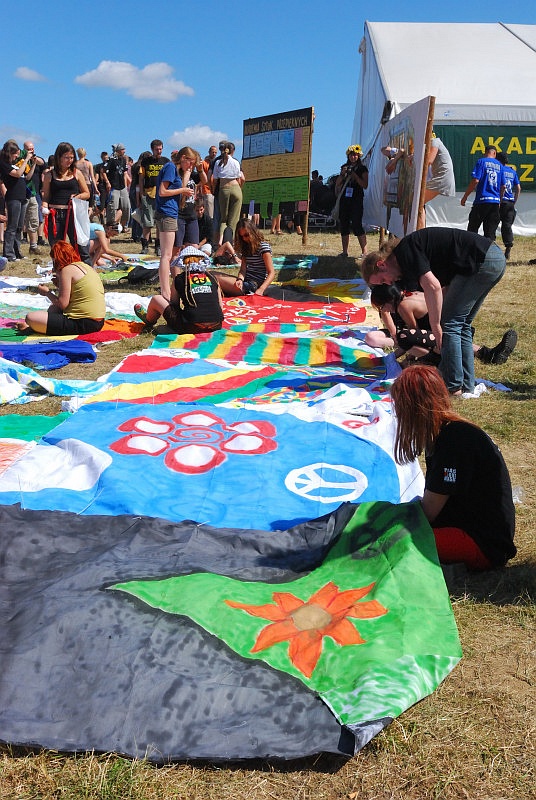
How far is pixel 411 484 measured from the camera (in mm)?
3750

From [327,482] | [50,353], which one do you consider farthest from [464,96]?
[327,482]

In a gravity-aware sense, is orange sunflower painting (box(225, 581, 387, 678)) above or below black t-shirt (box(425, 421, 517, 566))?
below

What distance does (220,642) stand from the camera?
221 cm

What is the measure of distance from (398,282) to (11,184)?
7964 mm

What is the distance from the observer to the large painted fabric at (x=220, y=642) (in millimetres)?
1985

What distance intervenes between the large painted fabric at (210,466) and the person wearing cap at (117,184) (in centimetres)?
1154

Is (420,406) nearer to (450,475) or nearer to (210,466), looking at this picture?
(450,475)

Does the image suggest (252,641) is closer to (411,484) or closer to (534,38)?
(411,484)

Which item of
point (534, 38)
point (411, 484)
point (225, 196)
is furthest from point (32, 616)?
point (534, 38)

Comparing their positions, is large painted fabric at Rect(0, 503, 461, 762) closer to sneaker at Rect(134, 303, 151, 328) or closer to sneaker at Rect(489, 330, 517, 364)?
sneaker at Rect(489, 330, 517, 364)

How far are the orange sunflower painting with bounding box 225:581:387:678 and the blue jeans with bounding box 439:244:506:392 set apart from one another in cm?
279

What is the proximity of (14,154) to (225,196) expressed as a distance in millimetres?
3191

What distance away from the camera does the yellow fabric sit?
6.88 meters

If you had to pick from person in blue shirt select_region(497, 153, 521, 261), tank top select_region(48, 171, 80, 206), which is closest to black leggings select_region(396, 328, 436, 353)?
tank top select_region(48, 171, 80, 206)
